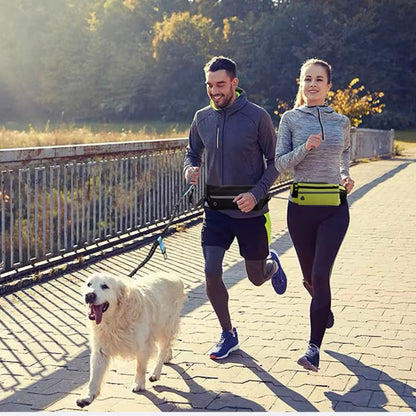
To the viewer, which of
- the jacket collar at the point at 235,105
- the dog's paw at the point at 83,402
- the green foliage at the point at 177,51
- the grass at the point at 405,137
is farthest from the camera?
the green foliage at the point at 177,51

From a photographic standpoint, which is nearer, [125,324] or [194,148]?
[125,324]

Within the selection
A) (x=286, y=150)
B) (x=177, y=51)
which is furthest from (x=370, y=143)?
(x=177, y=51)

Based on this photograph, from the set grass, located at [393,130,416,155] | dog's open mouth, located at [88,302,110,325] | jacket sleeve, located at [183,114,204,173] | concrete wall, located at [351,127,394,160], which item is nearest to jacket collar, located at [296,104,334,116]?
jacket sleeve, located at [183,114,204,173]

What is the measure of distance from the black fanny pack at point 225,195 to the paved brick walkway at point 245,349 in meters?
1.06

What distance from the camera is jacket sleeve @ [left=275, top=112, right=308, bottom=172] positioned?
536 centimetres

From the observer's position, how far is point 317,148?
17.9ft

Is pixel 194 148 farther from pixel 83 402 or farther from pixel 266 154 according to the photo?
pixel 83 402

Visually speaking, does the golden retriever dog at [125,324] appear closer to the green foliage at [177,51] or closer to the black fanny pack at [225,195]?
the black fanny pack at [225,195]

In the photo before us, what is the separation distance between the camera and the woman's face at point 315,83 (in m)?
5.52

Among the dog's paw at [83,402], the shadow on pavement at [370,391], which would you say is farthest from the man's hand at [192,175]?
the dog's paw at [83,402]

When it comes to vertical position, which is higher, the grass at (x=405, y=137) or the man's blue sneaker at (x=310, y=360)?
the man's blue sneaker at (x=310, y=360)

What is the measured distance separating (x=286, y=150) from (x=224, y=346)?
4.71 feet

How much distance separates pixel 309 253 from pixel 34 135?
1979cm

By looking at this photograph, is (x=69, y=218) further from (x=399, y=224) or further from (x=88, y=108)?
(x=88, y=108)
